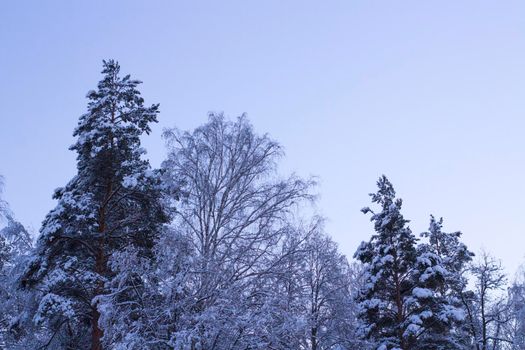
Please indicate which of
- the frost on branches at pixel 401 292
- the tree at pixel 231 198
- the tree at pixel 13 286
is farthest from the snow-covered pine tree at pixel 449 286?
the tree at pixel 13 286

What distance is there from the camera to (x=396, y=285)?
19.3 metres

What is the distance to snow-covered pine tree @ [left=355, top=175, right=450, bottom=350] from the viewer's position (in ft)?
59.7

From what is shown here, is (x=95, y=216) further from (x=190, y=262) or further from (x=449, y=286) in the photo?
(x=449, y=286)

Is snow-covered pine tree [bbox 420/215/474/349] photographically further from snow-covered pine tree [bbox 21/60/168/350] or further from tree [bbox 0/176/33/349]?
tree [bbox 0/176/33/349]

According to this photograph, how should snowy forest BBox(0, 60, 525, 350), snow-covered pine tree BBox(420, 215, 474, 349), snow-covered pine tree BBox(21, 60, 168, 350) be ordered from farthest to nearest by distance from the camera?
1. snow-covered pine tree BBox(420, 215, 474, 349)
2. snow-covered pine tree BBox(21, 60, 168, 350)
3. snowy forest BBox(0, 60, 525, 350)

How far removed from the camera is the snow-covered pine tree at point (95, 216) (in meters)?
13.9

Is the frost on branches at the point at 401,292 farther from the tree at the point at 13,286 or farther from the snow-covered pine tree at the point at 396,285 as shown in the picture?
the tree at the point at 13,286

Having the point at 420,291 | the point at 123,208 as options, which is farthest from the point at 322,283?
the point at 123,208

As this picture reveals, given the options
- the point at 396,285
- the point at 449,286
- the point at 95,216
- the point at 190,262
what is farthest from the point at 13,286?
the point at 449,286

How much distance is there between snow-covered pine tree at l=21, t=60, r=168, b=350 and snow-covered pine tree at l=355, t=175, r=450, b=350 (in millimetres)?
8686

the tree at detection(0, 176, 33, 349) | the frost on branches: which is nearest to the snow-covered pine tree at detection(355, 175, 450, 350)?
the frost on branches

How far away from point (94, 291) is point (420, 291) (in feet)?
36.8

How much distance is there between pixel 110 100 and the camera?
16.0m

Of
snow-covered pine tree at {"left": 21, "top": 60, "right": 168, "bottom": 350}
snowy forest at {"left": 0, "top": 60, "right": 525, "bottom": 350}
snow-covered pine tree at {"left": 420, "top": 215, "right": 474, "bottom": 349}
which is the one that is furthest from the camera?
snow-covered pine tree at {"left": 420, "top": 215, "right": 474, "bottom": 349}
